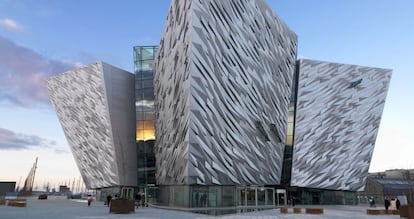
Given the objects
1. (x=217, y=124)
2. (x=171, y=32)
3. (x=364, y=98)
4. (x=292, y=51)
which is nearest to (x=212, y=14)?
(x=171, y=32)

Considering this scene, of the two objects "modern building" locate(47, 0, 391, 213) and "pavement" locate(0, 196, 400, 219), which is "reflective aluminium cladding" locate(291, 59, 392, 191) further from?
"pavement" locate(0, 196, 400, 219)

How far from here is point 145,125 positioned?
45.2 metres

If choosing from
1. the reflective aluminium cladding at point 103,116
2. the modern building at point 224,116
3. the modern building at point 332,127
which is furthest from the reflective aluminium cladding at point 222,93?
the reflective aluminium cladding at point 103,116

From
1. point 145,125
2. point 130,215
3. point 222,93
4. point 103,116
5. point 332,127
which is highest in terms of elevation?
point 222,93

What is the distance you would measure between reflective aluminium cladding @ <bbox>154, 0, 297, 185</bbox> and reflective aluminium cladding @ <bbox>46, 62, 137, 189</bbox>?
15.8ft

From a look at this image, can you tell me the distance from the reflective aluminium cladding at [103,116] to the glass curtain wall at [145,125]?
2.66ft

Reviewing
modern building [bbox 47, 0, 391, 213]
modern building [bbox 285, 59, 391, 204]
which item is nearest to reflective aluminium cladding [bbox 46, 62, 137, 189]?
modern building [bbox 47, 0, 391, 213]

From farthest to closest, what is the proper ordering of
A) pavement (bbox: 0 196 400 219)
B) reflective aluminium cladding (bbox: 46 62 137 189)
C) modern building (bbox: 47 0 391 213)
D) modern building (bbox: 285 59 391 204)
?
reflective aluminium cladding (bbox: 46 62 137 189)
modern building (bbox: 285 59 391 204)
modern building (bbox: 47 0 391 213)
pavement (bbox: 0 196 400 219)

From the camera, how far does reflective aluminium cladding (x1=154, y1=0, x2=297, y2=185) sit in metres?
30.2

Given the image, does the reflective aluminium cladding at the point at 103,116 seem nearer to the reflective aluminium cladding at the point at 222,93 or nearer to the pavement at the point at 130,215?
the reflective aluminium cladding at the point at 222,93

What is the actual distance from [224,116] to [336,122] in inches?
681

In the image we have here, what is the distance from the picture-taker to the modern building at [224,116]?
102 ft

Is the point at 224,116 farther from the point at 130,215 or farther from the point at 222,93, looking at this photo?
the point at 130,215

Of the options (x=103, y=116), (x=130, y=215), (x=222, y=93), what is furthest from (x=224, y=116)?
(x=103, y=116)
